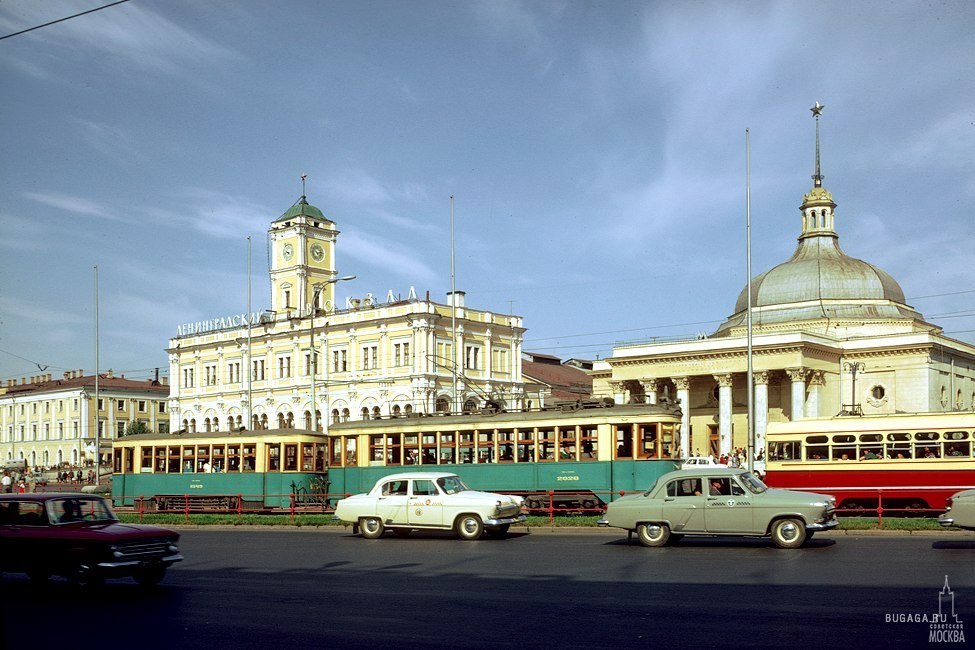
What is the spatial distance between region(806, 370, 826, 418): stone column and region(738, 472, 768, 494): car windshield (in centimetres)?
4970

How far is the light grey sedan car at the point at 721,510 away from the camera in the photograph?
66.6ft

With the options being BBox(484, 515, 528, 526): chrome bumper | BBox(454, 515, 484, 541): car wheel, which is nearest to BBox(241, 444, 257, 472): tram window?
BBox(454, 515, 484, 541): car wheel

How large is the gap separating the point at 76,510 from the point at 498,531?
11031 millimetres

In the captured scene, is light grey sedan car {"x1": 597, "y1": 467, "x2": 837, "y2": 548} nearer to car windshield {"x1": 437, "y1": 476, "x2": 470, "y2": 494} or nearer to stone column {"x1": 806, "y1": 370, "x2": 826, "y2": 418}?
car windshield {"x1": 437, "y1": 476, "x2": 470, "y2": 494}

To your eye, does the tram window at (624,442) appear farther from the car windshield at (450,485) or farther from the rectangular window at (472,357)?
the rectangular window at (472,357)

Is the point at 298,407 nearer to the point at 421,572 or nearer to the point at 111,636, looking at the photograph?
the point at 421,572

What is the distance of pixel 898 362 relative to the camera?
2749 inches

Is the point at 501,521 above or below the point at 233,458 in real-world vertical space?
below

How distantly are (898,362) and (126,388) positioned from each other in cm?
7467

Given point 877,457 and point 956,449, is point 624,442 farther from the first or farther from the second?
point 956,449

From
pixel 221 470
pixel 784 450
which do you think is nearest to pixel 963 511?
pixel 784 450

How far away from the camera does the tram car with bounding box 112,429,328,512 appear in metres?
36.2

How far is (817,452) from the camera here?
32.8 meters

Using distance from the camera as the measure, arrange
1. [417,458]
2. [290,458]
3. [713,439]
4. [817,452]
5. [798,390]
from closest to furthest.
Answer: [817,452] < [417,458] < [290,458] < [798,390] < [713,439]
